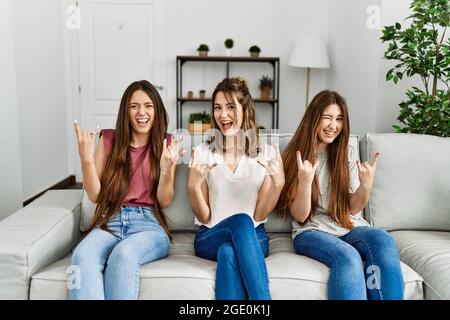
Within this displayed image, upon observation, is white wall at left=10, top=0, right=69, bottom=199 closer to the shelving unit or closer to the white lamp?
the shelving unit

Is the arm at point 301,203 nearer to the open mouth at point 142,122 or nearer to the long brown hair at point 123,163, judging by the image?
the long brown hair at point 123,163

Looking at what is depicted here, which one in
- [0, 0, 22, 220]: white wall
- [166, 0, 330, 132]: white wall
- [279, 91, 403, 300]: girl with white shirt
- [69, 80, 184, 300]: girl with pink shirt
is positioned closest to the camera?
[279, 91, 403, 300]: girl with white shirt

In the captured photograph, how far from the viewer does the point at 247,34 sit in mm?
4723

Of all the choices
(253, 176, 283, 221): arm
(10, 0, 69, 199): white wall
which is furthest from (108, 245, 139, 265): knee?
(10, 0, 69, 199): white wall

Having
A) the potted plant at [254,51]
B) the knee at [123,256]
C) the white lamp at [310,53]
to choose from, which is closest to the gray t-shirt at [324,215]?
the knee at [123,256]

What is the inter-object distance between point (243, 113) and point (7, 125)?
6.04ft

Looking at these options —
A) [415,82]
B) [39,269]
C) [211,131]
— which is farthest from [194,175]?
[415,82]

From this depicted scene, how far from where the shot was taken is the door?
462cm

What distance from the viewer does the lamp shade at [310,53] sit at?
4.34 metres

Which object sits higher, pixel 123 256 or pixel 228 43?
pixel 228 43

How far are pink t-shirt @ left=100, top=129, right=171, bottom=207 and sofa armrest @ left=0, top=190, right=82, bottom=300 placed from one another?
0.82 feet

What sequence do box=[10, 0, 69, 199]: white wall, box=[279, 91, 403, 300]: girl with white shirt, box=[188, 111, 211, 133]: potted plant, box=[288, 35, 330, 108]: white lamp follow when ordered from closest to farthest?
box=[279, 91, 403, 300]: girl with white shirt < box=[10, 0, 69, 199]: white wall < box=[288, 35, 330, 108]: white lamp < box=[188, 111, 211, 133]: potted plant

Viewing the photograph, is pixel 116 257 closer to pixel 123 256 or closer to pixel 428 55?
pixel 123 256

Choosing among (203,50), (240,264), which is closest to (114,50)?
(203,50)
